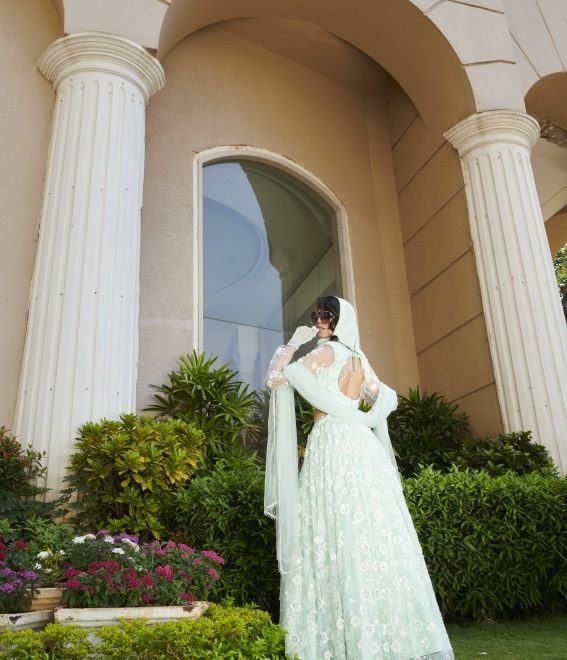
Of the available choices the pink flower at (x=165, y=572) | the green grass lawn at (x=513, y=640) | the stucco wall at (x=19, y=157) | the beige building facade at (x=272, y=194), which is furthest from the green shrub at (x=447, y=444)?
the stucco wall at (x=19, y=157)

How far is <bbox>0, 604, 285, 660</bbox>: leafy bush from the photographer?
2557 millimetres

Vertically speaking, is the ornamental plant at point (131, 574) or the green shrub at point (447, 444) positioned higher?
the green shrub at point (447, 444)

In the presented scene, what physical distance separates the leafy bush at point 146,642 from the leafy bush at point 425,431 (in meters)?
4.10

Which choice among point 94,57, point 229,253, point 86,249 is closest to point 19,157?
Answer: point 94,57

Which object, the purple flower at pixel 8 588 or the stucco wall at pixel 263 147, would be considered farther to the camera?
the stucco wall at pixel 263 147

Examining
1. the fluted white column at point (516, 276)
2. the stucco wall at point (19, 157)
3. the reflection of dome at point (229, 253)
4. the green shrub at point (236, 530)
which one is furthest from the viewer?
the reflection of dome at point (229, 253)

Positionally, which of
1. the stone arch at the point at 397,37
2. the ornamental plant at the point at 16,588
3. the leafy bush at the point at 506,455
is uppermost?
the stone arch at the point at 397,37

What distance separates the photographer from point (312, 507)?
3.59 meters

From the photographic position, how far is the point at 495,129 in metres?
7.65

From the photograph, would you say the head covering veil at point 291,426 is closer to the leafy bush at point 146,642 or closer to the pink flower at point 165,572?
the pink flower at point 165,572

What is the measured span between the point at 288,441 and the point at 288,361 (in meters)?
0.47

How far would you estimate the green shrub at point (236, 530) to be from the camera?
4297 millimetres

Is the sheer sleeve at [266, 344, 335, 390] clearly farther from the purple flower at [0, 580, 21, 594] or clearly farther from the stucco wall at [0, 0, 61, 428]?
the stucco wall at [0, 0, 61, 428]

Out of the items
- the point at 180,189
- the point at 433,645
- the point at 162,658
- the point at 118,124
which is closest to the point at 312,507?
the point at 433,645
